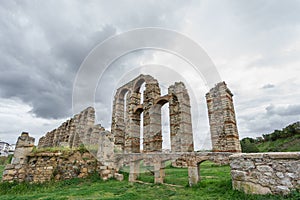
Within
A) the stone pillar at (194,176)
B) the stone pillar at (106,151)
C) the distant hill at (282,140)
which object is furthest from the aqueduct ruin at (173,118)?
the stone pillar at (194,176)

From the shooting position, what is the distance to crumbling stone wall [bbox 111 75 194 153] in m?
12.4

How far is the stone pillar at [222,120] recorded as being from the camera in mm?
10406

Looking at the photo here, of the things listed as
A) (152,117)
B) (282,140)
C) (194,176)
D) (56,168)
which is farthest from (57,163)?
(282,140)

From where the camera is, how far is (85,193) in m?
5.13

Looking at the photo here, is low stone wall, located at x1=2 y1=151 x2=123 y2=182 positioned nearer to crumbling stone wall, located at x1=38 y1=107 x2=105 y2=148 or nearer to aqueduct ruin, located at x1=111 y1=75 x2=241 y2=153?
aqueduct ruin, located at x1=111 y1=75 x2=241 y2=153

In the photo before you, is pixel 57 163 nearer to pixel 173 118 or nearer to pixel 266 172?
pixel 266 172

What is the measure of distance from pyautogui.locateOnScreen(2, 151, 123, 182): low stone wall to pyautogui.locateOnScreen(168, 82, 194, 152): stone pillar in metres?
5.91

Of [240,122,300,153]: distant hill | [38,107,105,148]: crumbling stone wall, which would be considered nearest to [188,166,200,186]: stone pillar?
[240,122,300,153]: distant hill

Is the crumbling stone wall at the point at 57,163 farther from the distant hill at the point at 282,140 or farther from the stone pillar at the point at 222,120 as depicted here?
the distant hill at the point at 282,140

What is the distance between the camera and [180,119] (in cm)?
1262

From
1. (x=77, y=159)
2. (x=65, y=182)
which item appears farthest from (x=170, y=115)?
(x=65, y=182)

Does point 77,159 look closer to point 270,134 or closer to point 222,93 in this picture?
point 222,93

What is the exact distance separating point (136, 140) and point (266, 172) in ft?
43.2

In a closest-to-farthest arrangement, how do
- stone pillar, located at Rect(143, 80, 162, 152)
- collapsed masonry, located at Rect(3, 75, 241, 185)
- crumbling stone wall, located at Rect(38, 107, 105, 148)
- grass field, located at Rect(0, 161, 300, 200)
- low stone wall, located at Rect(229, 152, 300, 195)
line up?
low stone wall, located at Rect(229, 152, 300, 195), grass field, located at Rect(0, 161, 300, 200), collapsed masonry, located at Rect(3, 75, 241, 185), stone pillar, located at Rect(143, 80, 162, 152), crumbling stone wall, located at Rect(38, 107, 105, 148)
